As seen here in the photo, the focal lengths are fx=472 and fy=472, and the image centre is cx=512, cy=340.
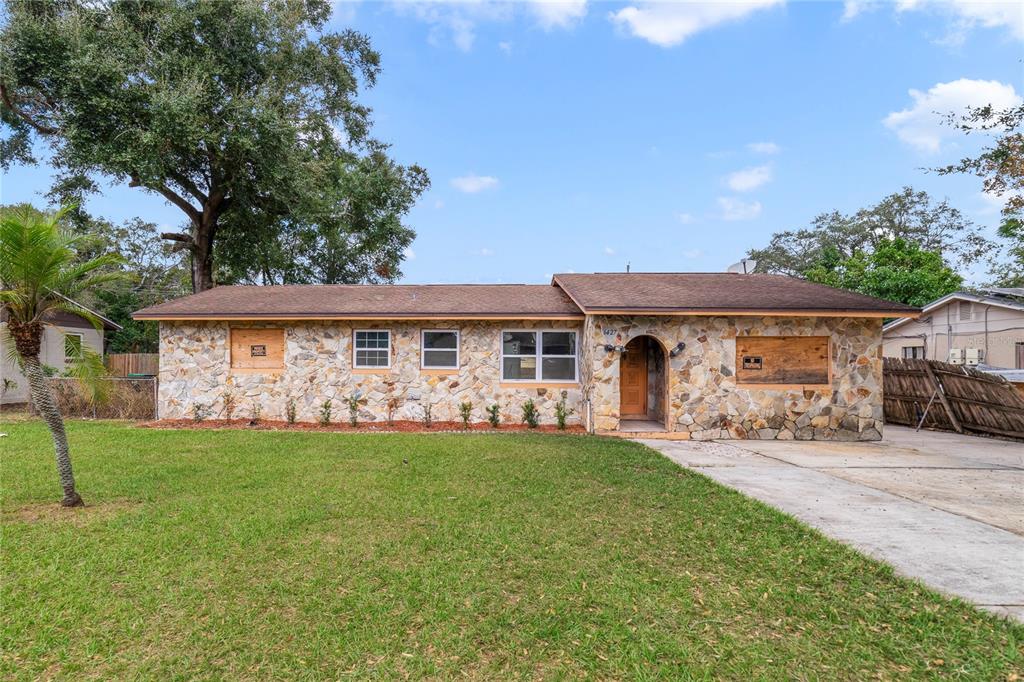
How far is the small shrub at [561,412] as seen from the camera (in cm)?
1073

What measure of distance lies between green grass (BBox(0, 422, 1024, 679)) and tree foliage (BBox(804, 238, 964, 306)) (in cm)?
1967

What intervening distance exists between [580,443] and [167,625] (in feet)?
22.3

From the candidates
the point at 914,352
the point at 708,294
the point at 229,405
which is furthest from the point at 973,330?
the point at 229,405

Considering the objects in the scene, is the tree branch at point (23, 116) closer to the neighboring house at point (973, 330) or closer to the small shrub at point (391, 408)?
the small shrub at point (391, 408)

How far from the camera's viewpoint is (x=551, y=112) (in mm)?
16609

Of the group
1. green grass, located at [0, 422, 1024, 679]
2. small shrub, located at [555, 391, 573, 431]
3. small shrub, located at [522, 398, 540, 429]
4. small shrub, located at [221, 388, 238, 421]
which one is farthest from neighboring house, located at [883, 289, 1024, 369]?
small shrub, located at [221, 388, 238, 421]

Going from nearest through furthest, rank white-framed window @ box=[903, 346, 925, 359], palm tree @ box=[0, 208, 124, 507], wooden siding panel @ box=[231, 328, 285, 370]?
palm tree @ box=[0, 208, 124, 507]
wooden siding panel @ box=[231, 328, 285, 370]
white-framed window @ box=[903, 346, 925, 359]

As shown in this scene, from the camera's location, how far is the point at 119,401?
12.1 m

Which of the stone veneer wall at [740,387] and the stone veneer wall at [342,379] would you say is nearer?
the stone veneer wall at [740,387]

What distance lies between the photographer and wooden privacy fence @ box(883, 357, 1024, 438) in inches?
400

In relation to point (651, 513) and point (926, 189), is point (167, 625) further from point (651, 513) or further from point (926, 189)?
point (926, 189)

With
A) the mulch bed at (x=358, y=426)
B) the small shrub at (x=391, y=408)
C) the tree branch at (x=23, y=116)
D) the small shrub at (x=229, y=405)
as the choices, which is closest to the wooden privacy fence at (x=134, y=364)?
the mulch bed at (x=358, y=426)

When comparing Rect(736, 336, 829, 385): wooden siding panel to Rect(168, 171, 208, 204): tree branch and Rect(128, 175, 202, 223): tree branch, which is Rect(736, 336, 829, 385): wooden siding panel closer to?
Rect(128, 175, 202, 223): tree branch

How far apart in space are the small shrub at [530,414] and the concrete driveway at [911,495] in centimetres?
272
